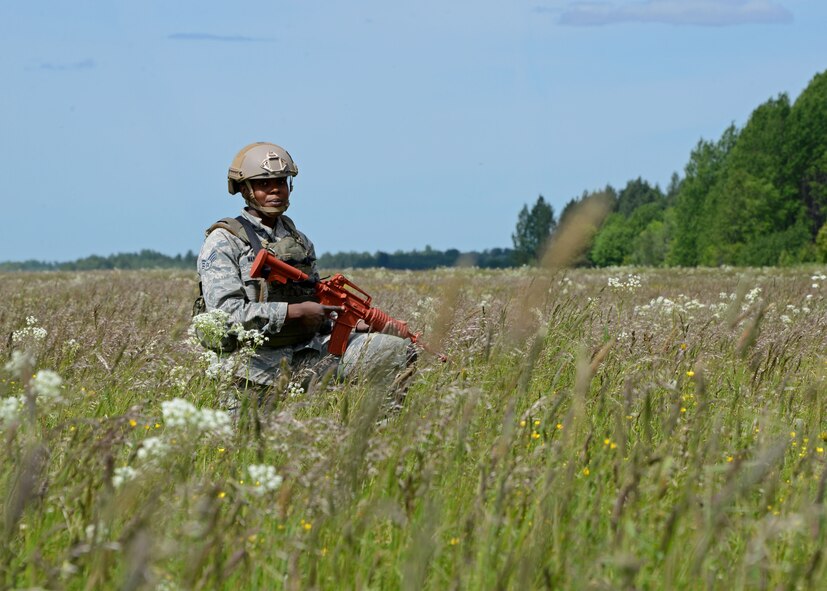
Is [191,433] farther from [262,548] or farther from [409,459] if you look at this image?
[409,459]

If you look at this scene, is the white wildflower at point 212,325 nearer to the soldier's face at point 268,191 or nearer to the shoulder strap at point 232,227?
the shoulder strap at point 232,227

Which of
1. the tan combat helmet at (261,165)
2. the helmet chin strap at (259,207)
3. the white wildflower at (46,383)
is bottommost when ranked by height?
the white wildflower at (46,383)

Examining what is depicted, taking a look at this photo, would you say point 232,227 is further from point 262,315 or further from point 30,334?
point 30,334

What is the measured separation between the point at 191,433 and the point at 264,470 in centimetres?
39

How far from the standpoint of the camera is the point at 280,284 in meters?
6.75

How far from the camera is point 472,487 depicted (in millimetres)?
3947

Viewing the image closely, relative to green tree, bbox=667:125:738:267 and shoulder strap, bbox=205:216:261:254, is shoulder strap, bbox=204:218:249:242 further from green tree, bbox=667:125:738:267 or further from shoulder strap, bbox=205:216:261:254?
green tree, bbox=667:125:738:267

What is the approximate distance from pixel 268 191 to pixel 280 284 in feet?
2.22

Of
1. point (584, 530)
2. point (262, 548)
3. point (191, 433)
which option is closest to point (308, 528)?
point (262, 548)

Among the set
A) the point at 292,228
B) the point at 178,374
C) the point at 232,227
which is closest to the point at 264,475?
the point at 178,374

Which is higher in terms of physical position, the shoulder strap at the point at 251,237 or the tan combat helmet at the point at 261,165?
the tan combat helmet at the point at 261,165

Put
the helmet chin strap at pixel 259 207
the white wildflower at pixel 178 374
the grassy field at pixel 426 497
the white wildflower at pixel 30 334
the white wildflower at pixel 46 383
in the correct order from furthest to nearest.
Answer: the white wildflower at pixel 30 334, the helmet chin strap at pixel 259 207, the white wildflower at pixel 178 374, the white wildflower at pixel 46 383, the grassy field at pixel 426 497

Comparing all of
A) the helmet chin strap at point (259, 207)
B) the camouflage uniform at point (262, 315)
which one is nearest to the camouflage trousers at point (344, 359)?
the camouflage uniform at point (262, 315)

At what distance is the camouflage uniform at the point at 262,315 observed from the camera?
6.54 metres
